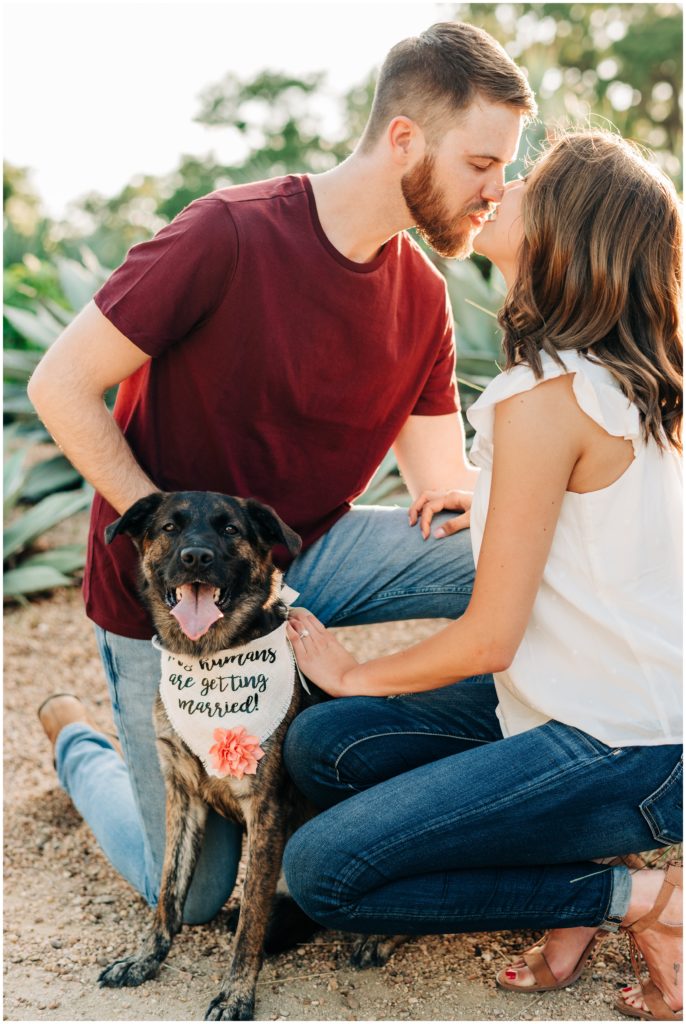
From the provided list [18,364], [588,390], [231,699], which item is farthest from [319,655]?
[18,364]

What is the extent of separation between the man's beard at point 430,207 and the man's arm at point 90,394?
1.12 metres

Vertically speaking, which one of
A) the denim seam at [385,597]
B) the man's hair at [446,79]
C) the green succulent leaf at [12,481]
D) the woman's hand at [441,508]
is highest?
the man's hair at [446,79]

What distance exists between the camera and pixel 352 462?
3652 mm

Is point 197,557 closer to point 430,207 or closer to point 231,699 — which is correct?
point 231,699

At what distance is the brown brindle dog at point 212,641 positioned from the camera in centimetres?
304

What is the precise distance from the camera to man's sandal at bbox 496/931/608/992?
2.91 meters

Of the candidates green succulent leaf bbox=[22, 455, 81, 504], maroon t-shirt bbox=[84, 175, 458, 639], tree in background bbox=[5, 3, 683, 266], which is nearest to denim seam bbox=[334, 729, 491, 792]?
maroon t-shirt bbox=[84, 175, 458, 639]

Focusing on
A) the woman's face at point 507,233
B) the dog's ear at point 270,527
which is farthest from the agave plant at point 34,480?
the woman's face at point 507,233

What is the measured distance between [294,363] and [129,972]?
6.65ft

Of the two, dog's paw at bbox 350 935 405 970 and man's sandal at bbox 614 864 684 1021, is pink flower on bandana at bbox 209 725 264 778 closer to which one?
dog's paw at bbox 350 935 405 970

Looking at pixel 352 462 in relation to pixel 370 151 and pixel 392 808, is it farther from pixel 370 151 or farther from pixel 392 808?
pixel 392 808

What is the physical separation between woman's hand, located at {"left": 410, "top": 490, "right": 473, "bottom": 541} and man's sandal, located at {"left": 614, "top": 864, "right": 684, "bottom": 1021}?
1.40 m

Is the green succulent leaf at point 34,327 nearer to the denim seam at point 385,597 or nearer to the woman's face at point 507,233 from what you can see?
the denim seam at point 385,597

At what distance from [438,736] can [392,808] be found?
41cm
